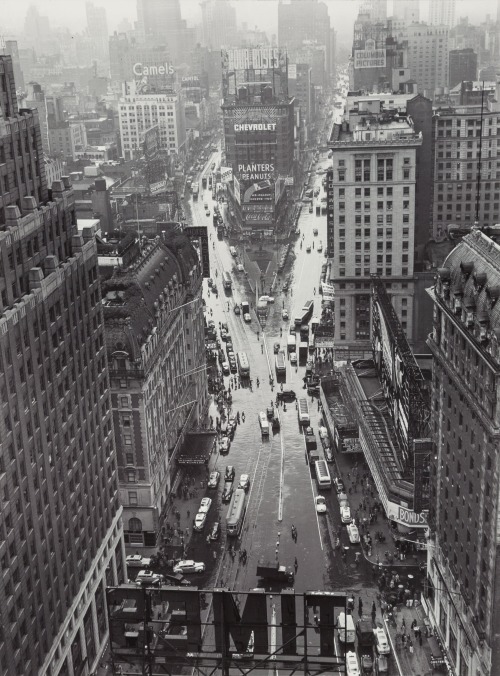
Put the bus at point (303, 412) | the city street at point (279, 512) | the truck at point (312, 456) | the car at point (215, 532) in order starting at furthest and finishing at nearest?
the bus at point (303, 412) < the truck at point (312, 456) < the car at point (215, 532) < the city street at point (279, 512)

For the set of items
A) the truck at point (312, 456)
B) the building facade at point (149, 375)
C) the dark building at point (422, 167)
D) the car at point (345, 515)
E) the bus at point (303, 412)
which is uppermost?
the dark building at point (422, 167)

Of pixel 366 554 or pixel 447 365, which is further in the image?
Answer: pixel 366 554

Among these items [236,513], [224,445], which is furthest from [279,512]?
[224,445]

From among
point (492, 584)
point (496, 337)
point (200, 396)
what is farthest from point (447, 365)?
point (200, 396)

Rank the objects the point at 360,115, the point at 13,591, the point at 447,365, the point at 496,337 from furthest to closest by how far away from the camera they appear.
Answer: the point at 360,115, the point at 447,365, the point at 496,337, the point at 13,591

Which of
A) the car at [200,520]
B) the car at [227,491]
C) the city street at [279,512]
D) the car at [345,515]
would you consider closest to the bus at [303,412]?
the city street at [279,512]

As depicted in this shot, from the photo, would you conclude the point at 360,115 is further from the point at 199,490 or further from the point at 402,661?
the point at 402,661

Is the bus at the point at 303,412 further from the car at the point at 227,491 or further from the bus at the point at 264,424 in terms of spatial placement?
the car at the point at 227,491
